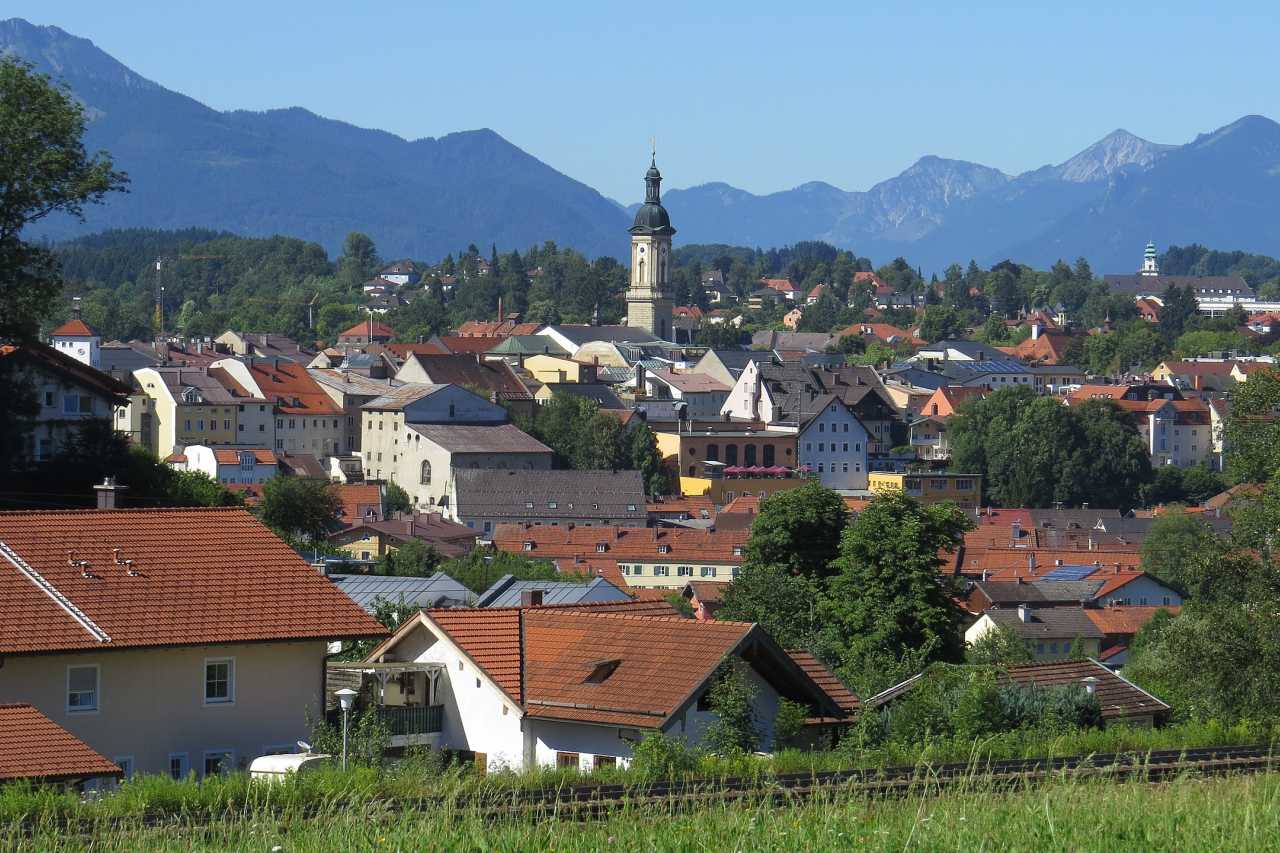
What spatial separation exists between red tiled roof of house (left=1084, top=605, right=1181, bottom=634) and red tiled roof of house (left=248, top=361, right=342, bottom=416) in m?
48.8

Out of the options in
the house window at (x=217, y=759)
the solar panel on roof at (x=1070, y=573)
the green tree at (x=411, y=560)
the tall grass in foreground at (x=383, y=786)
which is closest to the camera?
the tall grass in foreground at (x=383, y=786)

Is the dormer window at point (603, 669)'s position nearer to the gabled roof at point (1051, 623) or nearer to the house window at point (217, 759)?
the house window at point (217, 759)

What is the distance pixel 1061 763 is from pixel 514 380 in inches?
3409

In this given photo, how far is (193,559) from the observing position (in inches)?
671

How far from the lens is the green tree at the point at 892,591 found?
29.7m

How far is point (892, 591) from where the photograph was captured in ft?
99.3

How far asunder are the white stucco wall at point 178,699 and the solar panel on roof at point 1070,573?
4329 cm

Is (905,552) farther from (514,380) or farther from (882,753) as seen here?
(514,380)

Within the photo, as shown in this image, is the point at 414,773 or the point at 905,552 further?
the point at 905,552

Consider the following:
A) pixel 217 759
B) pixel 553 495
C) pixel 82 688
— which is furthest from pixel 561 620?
pixel 553 495

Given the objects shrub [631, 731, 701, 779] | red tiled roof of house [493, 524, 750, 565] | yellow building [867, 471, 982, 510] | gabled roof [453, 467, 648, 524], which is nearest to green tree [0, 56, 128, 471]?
shrub [631, 731, 701, 779]

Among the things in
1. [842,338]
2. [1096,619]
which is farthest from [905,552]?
[842,338]

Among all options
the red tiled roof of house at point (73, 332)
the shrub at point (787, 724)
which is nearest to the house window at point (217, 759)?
the shrub at point (787, 724)

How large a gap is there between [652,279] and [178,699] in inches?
4942
